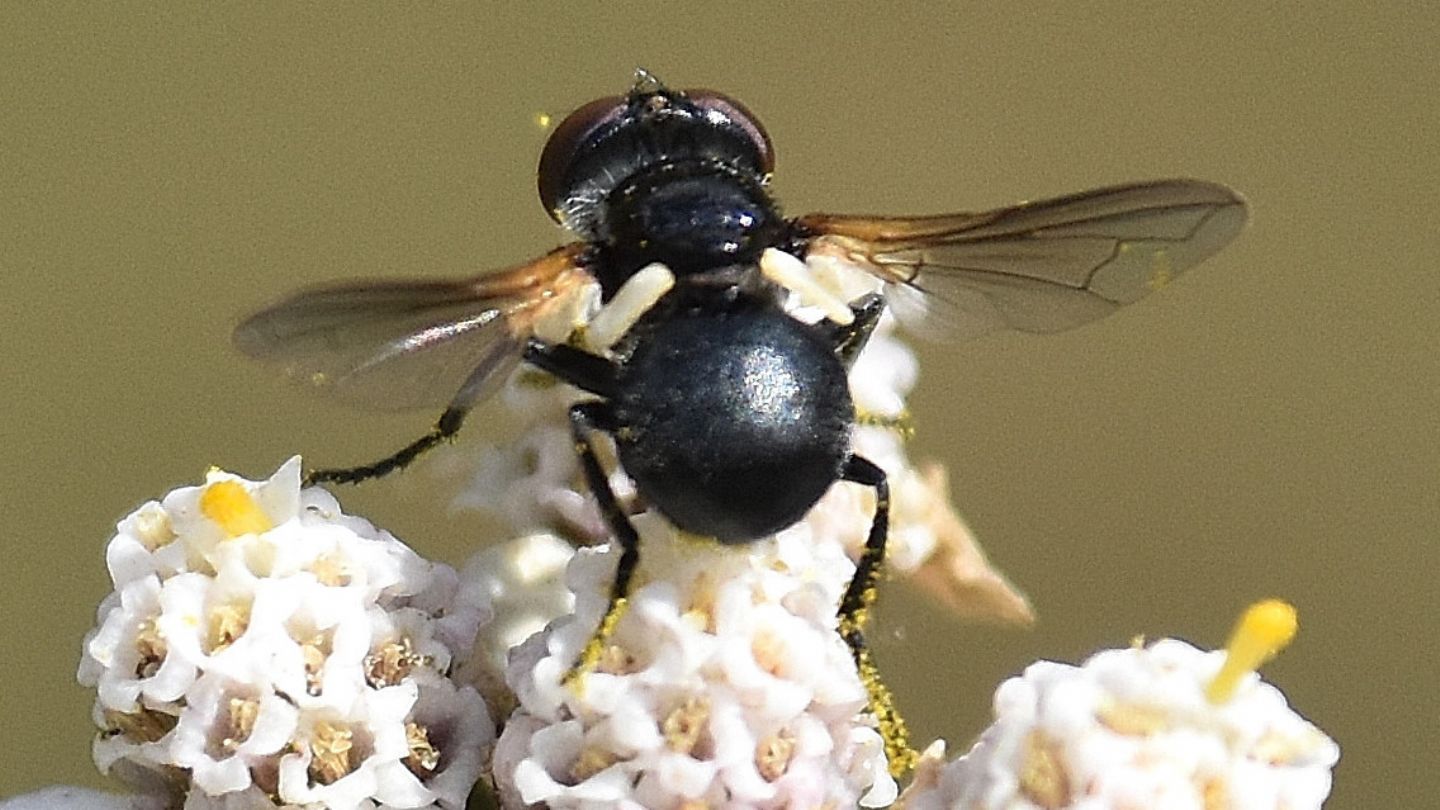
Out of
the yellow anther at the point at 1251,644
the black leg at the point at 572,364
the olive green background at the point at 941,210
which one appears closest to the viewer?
the yellow anther at the point at 1251,644

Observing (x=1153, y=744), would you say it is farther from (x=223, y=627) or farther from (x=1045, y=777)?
(x=223, y=627)

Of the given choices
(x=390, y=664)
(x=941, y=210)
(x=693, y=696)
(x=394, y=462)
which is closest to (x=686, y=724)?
(x=693, y=696)

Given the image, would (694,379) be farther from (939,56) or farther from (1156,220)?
(939,56)

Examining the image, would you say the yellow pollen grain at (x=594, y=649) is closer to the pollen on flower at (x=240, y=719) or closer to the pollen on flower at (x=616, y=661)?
the pollen on flower at (x=616, y=661)

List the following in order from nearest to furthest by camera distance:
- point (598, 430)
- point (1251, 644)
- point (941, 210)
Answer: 1. point (1251, 644)
2. point (598, 430)
3. point (941, 210)

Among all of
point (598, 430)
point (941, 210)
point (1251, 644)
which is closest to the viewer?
point (1251, 644)

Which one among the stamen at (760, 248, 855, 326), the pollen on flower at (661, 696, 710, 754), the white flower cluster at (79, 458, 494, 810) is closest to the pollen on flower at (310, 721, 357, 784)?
the white flower cluster at (79, 458, 494, 810)

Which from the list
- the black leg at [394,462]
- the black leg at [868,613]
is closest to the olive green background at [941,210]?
the black leg at [394,462]
